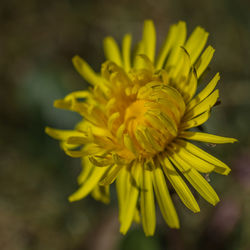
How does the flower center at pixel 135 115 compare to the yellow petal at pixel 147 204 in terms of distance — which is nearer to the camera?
the yellow petal at pixel 147 204

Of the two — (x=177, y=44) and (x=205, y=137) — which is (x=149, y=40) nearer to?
(x=177, y=44)

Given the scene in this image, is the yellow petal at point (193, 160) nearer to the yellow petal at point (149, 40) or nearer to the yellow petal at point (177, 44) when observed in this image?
the yellow petal at point (177, 44)

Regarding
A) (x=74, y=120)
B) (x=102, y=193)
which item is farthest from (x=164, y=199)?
(x=74, y=120)

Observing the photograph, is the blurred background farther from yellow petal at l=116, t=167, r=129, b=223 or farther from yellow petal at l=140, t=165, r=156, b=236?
yellow petal at l=140, t=165, r=156, b=236

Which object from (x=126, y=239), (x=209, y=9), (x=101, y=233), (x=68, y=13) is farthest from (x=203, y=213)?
(x=68, y=13)

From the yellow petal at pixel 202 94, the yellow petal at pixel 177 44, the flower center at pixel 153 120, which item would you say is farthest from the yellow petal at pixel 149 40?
the yellow petal at pixel 202 94

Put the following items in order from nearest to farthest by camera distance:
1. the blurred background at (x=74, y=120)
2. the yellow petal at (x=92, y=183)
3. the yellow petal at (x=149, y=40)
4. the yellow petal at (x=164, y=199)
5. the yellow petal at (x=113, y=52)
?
the yellow petal at (x=164, y=199) < the yellow petal at (x=92, y=183) < the yellow petal at (x=149, y=40) < the yellow petal at (x=113, y=52) < the blurred background at (x=74, y=120)
